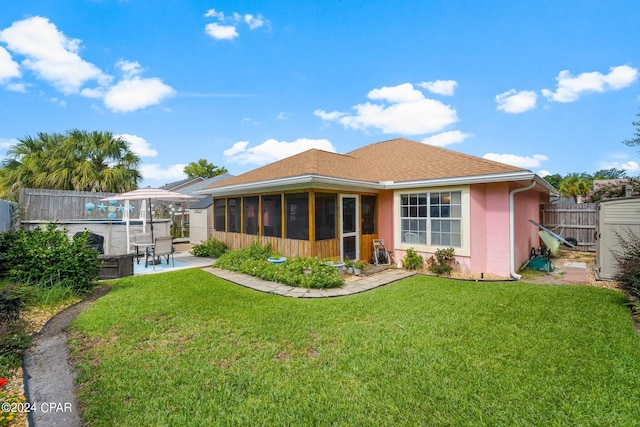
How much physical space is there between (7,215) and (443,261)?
1493 centimetres

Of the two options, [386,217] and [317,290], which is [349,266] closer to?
[317,290]

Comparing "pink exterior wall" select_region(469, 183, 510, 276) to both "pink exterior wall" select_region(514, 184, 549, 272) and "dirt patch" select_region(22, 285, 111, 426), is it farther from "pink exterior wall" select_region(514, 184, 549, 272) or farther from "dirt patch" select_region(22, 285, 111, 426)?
"dirt patch" select_region(22, 285, 111, 426)

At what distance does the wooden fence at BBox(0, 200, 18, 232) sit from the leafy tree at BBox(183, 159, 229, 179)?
30.3 m

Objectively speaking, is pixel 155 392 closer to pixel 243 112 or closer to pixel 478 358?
pixel 478 358

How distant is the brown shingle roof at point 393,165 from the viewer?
801 cm

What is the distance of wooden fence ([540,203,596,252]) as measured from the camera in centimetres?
1219

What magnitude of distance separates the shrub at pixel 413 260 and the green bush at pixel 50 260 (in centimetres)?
821

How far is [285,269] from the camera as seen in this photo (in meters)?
7.45

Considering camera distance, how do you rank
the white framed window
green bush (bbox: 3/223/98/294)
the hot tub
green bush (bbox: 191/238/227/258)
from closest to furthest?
green bush (bbox: 3/223/98/294), the white framed window, the hot tub, green bush (bbox: 191/238/227/258)

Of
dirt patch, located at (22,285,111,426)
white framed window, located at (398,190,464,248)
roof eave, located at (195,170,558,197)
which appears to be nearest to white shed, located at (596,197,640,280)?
roof eave, located at (195,170,558,197)

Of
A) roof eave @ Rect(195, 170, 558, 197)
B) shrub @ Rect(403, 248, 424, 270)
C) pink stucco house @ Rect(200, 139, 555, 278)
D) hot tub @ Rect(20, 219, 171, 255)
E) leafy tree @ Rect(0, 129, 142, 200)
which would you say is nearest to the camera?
roof eave @ Rect(195, 170, 558, 197)

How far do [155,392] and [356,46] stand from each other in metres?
12.8

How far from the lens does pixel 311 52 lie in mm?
12086

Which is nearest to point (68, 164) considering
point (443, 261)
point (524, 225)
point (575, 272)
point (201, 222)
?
point (201, 222)
